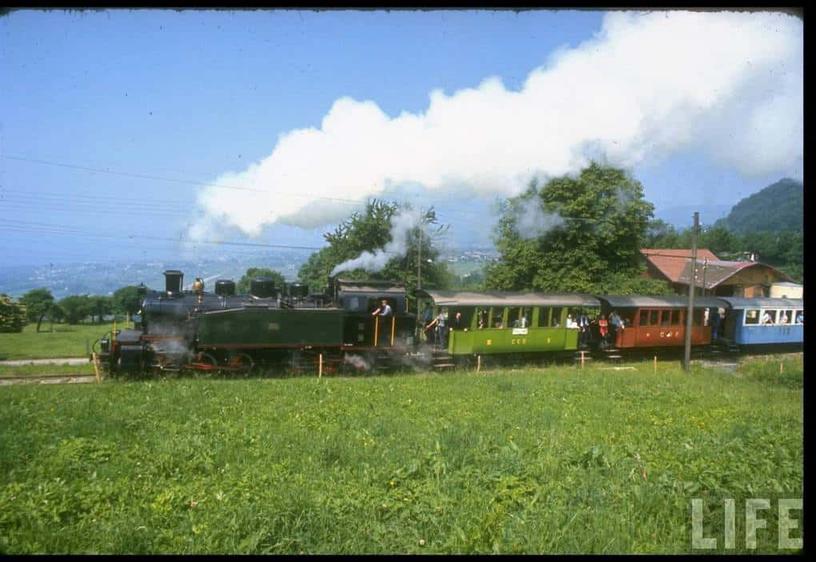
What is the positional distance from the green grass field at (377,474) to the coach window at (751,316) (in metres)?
10.9

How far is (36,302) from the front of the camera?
13.9m

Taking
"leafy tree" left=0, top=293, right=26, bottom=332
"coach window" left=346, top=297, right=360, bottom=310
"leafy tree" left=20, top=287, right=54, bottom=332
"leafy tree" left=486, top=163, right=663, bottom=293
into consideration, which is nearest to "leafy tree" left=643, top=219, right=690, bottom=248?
"leafy tree" left=486, top=163, right=663, bottom=293

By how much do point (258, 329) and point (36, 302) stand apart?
22.6ft

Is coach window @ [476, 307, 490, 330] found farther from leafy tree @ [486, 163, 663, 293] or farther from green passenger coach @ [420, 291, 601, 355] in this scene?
leafy tree @ [486, 163, 663, 293]

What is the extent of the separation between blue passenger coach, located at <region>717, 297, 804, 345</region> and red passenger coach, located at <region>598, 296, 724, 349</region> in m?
0.68

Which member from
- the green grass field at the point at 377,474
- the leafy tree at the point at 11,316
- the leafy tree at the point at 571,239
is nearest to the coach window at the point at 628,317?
the leafy tree at the point at 571,239

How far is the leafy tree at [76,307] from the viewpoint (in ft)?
54.3

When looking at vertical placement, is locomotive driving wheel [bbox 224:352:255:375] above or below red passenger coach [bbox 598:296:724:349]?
below

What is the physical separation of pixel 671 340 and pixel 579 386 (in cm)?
827

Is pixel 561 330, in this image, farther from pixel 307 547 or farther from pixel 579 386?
pixel 307 547

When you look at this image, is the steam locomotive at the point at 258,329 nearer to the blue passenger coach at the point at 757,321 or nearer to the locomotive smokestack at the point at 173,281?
the locomotive smokestack at the point at 173,281

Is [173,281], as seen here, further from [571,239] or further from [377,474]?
[571,239]

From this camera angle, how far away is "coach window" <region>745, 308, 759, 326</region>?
17.0 m

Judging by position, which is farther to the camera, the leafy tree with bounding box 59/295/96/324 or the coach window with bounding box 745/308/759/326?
the coach window with bounding box 745/308/759/326
